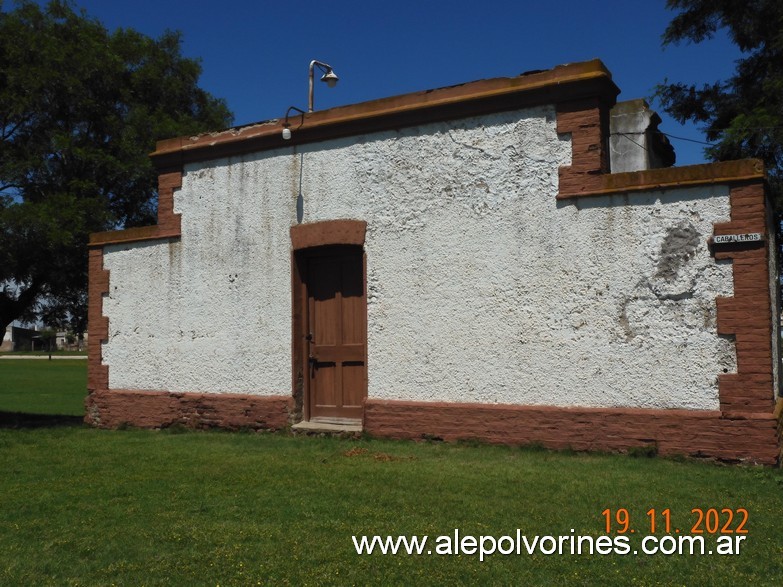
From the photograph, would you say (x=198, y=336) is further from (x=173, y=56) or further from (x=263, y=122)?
(x=173, y=56)

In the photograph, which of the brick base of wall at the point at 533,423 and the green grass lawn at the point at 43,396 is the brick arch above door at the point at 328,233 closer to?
the brick base of wall at the point at 533,423

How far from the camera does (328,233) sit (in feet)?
31.6

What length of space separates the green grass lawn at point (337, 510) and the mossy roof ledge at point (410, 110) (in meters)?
3.93

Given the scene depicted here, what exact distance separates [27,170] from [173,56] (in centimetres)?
421

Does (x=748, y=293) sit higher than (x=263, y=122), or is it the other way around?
(x=263, y=122)

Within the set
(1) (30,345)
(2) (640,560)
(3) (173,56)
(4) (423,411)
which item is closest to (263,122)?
(4) (423,411)

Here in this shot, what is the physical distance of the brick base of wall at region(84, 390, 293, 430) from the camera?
992cm

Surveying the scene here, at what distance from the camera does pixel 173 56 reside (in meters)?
15.4

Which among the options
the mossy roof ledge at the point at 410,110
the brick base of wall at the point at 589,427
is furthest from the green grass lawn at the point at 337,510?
the mossy roof ledge at the point at 410,110

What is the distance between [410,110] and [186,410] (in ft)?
17.2

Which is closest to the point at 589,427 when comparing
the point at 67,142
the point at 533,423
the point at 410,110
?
the point at 533,423

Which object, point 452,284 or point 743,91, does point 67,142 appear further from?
point 743,91

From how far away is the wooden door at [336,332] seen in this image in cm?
966

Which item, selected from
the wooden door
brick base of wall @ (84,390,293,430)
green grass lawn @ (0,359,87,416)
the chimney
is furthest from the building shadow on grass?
the chimney
